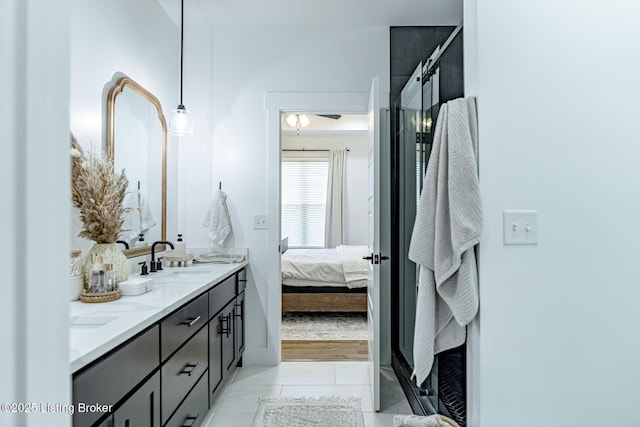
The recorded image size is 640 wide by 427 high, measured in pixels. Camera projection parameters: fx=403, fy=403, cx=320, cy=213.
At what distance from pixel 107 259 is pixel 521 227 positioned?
1.75 m

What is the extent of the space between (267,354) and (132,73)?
227 centimetres

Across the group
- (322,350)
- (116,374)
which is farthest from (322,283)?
(116,374)

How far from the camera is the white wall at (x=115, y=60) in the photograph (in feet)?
6.20

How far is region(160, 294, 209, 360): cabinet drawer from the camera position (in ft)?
5.29

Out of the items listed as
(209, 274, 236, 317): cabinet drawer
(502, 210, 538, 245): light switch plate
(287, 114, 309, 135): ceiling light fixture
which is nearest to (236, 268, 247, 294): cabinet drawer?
(209, 274, 236, 317): cabinet drawer

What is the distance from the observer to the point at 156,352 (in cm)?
151

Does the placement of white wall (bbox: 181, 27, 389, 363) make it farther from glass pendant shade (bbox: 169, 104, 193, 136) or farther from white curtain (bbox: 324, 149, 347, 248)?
white curtain (bbox: 324, 149, 347, 248)

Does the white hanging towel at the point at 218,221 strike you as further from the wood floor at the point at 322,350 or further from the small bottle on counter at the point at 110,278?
the small bottle on counter at the point at 110,278

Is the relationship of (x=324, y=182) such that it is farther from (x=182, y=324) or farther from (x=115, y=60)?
(x=182, y=324)

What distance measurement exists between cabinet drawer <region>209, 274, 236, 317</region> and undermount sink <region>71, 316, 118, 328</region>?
81 centimetres

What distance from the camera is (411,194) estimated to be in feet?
8.79

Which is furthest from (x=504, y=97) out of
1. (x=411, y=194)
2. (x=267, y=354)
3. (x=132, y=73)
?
(x=267, y=354)

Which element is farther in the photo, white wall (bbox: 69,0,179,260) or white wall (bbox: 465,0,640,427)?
white wall (bbox: 69,0,179,260)

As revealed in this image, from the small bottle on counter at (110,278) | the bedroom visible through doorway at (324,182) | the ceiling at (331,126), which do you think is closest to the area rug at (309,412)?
the small bottle on counter at (110,278)
